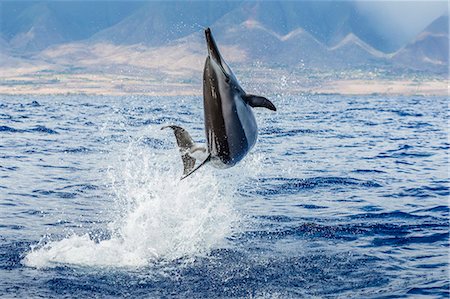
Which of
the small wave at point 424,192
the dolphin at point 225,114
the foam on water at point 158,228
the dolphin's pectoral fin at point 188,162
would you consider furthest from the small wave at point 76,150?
the dolphin at point 225,114

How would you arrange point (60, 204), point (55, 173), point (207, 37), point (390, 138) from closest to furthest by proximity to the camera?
point (207, 37) < point (60, 204) < point (55, 173) < point (390, 138)

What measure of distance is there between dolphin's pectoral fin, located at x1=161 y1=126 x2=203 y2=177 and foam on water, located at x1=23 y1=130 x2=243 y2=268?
5.15 ft

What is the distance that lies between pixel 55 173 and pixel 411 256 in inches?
492

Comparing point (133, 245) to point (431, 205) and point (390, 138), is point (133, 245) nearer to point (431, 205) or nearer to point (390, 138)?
point (431, 205)

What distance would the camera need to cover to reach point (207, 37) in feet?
26.0

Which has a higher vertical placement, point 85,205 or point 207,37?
point 207,37

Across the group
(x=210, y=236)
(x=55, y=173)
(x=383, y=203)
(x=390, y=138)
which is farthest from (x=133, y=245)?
(x=390, y=138)

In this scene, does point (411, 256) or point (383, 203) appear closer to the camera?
point (411, 256)

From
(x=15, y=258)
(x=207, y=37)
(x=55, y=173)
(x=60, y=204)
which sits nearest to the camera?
(x=207, y=37)

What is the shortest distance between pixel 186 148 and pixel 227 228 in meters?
2.39

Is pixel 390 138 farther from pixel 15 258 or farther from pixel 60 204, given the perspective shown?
pixel 15 258

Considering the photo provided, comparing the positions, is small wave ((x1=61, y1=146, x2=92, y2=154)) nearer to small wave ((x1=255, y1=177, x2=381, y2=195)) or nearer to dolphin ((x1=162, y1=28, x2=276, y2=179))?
small wave ((x1=255, y1=177, x2=381, y2=195))

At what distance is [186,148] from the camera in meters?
11.8

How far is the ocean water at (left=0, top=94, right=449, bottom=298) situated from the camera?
989 cm
